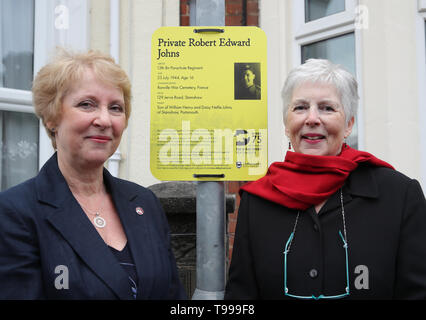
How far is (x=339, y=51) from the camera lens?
3318mm

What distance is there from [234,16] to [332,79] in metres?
2.18

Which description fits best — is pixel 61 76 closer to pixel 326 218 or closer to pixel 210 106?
pixel 210 106

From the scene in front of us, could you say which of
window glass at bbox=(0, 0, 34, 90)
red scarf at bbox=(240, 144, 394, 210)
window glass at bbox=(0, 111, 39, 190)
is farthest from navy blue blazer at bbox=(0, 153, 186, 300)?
window glass at bbox=(0, 0, 34, 90)

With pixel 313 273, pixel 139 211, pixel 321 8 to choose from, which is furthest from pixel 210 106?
pixel 321 8

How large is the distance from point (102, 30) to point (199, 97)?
235 centimetres

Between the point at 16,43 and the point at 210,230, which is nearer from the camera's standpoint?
the point at 210,230

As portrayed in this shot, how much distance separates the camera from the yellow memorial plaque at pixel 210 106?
1584mm

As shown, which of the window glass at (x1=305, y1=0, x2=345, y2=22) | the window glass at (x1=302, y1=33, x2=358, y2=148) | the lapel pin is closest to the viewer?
the lapel pin

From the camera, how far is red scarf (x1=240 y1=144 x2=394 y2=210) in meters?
1.53

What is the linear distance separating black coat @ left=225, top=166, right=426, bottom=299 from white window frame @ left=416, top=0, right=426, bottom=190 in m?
1.58

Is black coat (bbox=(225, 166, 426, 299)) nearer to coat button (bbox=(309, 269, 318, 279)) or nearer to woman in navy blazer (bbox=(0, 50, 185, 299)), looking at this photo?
coat button (bbox=(309, 269, 318, 279))

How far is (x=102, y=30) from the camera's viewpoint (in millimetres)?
3508

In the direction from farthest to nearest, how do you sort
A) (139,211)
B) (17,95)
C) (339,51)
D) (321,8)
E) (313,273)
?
(321,8) → (339,51) → (17,95) → (139,211) → (313,273)
